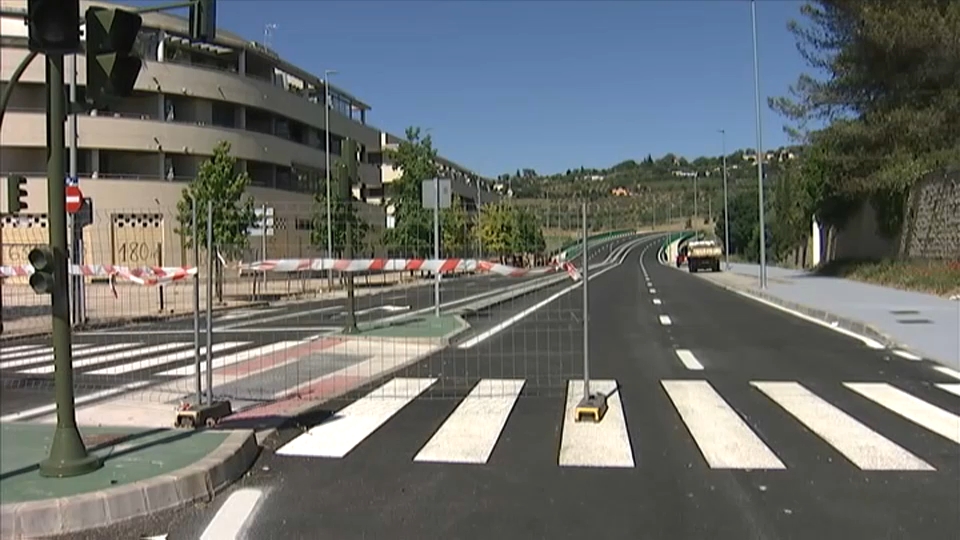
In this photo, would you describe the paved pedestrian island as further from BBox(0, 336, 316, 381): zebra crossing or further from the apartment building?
the apartment building

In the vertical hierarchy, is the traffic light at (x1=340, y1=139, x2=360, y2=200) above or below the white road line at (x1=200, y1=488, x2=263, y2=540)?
above

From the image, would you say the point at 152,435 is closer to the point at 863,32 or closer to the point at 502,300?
the point at 502,300

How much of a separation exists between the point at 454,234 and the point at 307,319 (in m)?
6.22

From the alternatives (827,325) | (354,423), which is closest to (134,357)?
Answer: (354,423)

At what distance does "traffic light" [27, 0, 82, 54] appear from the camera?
18.0ft

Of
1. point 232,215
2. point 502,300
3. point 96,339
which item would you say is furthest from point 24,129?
point 502,300

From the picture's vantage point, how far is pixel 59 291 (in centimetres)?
579

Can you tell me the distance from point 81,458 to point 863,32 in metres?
31.2

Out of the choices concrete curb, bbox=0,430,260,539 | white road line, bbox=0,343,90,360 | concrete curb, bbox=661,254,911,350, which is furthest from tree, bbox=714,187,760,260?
concrete curb, bbox=0,430,260,539

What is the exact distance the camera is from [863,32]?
3044 cm

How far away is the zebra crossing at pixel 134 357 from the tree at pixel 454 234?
3109mm

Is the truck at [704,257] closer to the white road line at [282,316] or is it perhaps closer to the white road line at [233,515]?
the white road line at [282,316]

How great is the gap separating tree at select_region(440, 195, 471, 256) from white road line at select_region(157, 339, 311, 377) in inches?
123

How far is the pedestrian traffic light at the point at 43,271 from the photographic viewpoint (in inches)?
223
